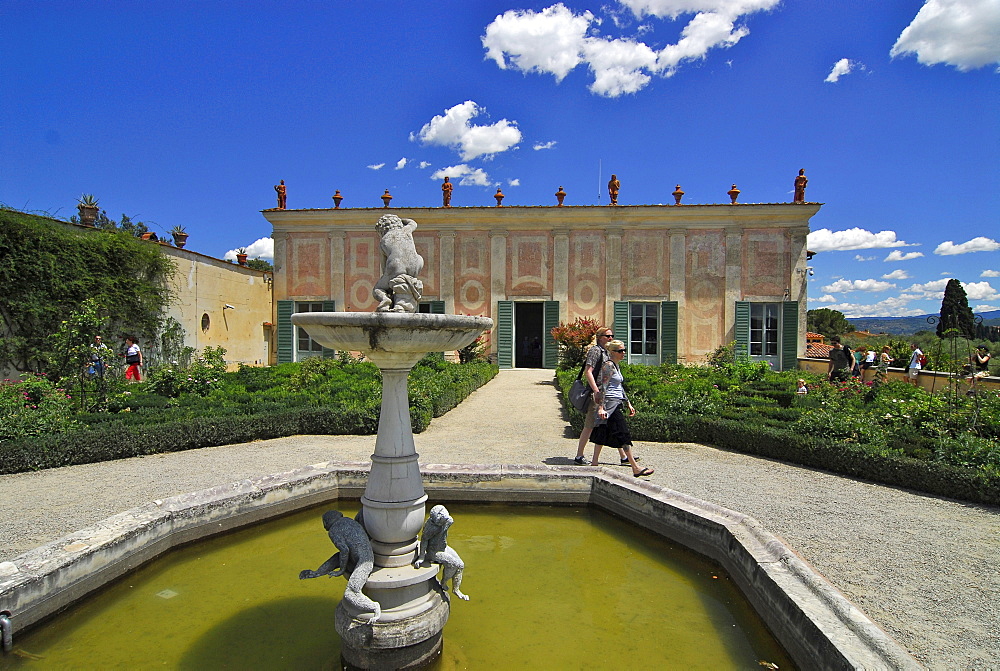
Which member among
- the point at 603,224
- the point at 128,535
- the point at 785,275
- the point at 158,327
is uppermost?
the point at 603,224

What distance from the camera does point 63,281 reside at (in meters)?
12.1

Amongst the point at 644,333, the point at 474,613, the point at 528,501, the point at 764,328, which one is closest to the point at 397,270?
the point at 474,613

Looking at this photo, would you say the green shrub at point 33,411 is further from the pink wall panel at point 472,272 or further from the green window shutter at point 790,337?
the green window shutter at point 790,337

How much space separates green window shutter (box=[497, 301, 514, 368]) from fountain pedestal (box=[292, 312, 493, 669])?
14.1 meters

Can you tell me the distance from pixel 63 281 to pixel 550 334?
12346 mm

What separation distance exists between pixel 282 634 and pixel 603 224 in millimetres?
15667

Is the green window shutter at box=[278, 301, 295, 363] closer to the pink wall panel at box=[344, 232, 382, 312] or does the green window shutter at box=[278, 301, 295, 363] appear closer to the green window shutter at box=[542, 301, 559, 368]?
the pink wall panel at box=[344, 232, 382, 312]

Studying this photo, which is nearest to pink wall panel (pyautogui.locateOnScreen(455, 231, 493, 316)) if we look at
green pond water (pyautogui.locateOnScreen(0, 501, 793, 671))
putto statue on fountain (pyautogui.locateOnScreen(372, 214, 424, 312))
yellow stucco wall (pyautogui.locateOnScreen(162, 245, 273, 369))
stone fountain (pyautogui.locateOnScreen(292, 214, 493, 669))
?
yellow stucco wall (pyautogui.locateOnScreen(162, 245, 273, 369))

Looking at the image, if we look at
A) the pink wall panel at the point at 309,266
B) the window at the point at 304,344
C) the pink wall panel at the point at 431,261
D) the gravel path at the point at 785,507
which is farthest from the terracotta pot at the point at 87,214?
the gravel path at the point at 785,507

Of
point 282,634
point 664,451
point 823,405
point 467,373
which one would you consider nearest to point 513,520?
point 282,634

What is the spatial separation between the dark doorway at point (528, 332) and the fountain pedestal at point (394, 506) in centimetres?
1625

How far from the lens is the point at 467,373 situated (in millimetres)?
12352

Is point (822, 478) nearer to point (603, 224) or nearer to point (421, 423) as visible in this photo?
point (421, 423)

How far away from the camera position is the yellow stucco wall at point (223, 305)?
49.0ft
